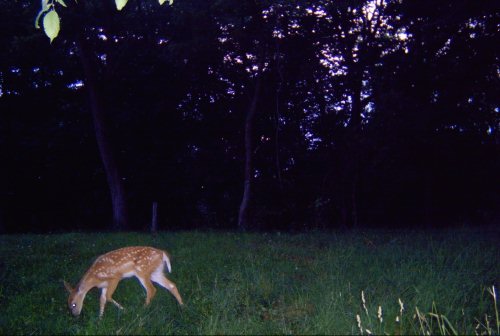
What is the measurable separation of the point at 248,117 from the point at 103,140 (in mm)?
5383

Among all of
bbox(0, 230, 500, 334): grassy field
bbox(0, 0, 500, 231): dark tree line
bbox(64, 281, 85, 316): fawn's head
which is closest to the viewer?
bbox(0, 230, 500, 334): grassy field

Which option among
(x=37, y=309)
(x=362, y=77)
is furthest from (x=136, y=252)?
(x=362, y=77)

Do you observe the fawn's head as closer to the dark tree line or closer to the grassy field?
the grassy field

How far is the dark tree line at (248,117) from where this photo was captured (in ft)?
64.9

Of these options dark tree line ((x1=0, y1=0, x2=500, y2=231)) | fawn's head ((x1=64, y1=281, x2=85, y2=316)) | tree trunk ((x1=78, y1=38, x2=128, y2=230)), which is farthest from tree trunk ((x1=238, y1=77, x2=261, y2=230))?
fawn's head ((x1=64, y1=281, x2=85, y2=316))

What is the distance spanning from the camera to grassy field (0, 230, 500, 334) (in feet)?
18.4

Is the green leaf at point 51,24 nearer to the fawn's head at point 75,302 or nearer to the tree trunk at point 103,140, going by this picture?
the fawn's head at point 75,302

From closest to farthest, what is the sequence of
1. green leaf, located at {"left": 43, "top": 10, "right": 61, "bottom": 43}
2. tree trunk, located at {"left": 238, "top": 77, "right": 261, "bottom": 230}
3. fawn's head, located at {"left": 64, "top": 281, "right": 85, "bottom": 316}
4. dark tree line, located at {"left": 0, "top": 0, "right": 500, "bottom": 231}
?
1. green leaf, located at {"left": 43, "top": 10, "right": 61, "bottom": 43}
2. fawn's head, located at {"left": 64, "top": 281, "right": 85, "bottom": 316}
3. dark tree line, located at {"left": 0, "top": 0, "right": 500, "bottom": 231}
4. tree trunk, located at {"left": 238, "top": 77, "right": 261, "bottom": 230}

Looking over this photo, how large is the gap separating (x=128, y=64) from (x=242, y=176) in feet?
21.6

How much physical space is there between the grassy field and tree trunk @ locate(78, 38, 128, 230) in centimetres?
916

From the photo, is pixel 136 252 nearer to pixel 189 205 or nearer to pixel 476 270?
pixel 476 270

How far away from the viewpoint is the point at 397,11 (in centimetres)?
2114

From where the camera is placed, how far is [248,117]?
21.2 metres

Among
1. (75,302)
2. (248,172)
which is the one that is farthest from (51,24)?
(248,172)
